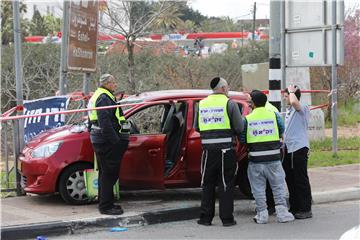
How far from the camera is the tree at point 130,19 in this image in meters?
17.6

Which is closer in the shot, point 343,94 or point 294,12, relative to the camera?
point 294,12

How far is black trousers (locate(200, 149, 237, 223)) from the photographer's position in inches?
274

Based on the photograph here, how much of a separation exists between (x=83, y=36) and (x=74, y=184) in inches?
130

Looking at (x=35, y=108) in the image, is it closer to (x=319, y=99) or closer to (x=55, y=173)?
(x=55, y=173)

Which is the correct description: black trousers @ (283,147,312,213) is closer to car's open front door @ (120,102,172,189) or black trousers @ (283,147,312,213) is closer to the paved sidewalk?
the paved sidewalk

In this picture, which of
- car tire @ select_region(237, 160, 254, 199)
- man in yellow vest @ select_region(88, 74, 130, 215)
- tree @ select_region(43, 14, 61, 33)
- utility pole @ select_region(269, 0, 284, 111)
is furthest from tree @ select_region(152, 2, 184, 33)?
tree @ select_region(43, 14, 61, 33)

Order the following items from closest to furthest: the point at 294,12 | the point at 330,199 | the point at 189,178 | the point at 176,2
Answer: the point at 189,178, the point at 330,199, the point at 294,12, the point at 176,2

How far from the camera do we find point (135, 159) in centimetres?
788

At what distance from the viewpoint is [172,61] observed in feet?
62.4

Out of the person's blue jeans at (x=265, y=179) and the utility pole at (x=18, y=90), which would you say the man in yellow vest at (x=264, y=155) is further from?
the utility pole at (x=18, y=90)

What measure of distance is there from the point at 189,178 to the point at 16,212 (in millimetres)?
2337

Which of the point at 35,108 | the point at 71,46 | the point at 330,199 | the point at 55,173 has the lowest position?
the point at 330,199

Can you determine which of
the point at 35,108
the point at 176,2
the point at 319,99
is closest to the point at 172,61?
the point at 176,2

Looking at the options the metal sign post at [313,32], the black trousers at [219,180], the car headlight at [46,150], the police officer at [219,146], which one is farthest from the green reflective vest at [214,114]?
the metal sign post at [313,32]
